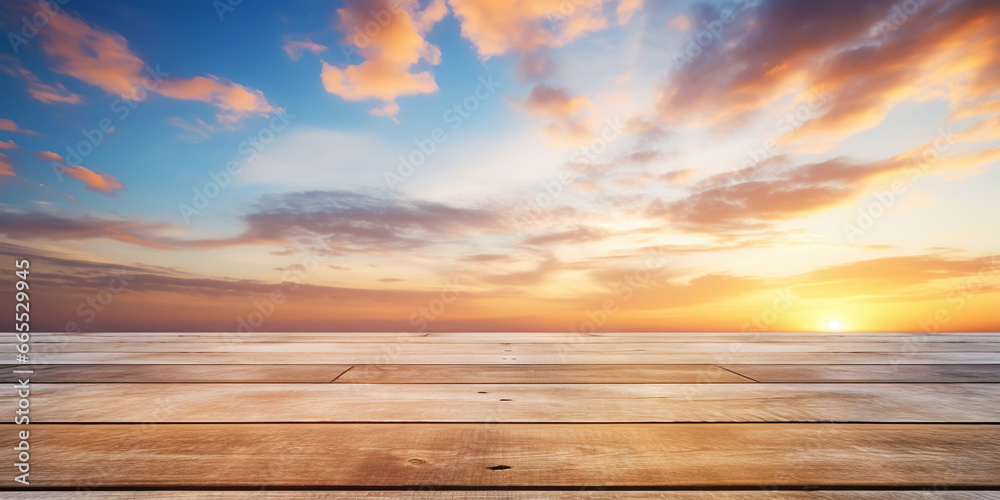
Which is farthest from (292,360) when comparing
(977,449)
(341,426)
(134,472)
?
(977,449)

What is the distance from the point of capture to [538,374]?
228cm

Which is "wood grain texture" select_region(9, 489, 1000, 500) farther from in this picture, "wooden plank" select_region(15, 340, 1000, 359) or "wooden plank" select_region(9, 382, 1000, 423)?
"wooden plank" select_region(15, 340, 1000, 359)

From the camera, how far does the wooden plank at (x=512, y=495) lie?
913mm

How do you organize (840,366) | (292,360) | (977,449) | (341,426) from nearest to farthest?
(977,449) → (341,426) → (840,366) → (292,360)

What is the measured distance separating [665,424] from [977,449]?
74 centimetres

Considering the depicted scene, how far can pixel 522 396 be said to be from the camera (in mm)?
1756

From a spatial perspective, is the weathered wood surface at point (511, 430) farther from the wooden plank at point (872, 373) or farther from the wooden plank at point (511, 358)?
the wooden plank at point (511, 358)

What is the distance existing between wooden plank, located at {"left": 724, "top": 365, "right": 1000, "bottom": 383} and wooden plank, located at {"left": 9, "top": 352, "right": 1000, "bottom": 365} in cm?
18

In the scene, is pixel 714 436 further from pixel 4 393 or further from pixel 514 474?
pixel 4 393

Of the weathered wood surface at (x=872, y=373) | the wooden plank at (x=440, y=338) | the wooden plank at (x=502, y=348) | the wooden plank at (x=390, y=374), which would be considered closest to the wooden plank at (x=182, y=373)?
the wooden plank at (x=390, y=374)

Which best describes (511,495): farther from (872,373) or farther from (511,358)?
(872,373)

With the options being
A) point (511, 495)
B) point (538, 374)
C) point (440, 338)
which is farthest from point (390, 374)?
point (440, 338)

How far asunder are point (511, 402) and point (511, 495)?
74cm

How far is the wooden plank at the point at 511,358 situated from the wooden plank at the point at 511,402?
29.1 inches
